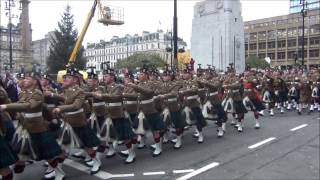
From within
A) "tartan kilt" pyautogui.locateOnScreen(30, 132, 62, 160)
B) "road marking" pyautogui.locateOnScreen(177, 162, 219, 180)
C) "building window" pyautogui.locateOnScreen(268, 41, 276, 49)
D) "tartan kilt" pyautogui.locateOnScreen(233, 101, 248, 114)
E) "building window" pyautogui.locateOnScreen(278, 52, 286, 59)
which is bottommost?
"road marking" pyautogui.locateOnScreen(177, 162, 219, 180)

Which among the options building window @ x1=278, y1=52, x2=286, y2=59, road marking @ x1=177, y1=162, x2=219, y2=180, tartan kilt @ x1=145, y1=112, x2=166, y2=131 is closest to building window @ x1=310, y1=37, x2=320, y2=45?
building window @ x1=278, y1=52, x2=286, y2=59

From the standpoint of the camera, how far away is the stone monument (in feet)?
201

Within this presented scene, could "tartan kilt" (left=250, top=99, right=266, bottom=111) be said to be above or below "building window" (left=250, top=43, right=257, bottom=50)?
below

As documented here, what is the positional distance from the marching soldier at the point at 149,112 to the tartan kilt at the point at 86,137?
159 cm

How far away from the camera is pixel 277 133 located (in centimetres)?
1242

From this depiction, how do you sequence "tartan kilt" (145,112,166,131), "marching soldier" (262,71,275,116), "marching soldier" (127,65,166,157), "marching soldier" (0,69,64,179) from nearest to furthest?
"marching soldier" (0,69,64,179)
"marching soldier" (127,65,166,157)
"tartan kilt" (145,112,166,131)
"marching soldier" (262,71,275,116)

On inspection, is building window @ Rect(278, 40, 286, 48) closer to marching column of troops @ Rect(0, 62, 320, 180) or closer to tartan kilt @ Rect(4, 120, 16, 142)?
marching column of troops @ Rect(0, 62, 320, 180)

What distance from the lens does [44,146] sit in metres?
6.83

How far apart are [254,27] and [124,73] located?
3935 inches

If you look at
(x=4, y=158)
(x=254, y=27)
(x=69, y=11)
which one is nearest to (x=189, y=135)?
(x=4, y=158)

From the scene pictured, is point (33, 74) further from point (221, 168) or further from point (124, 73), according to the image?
point (221, 168)

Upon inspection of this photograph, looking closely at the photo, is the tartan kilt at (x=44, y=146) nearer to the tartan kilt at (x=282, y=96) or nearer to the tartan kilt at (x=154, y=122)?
the tartan kilt at (x=154, y=122)

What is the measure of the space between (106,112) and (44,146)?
2075mm

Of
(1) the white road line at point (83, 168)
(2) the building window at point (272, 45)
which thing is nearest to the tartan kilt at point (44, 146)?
(1) the white road line at point (83, 168)
